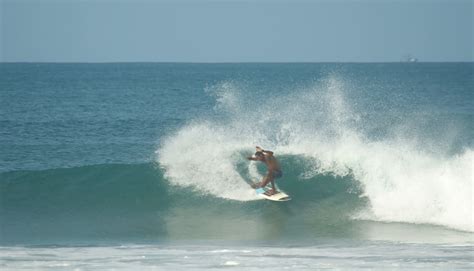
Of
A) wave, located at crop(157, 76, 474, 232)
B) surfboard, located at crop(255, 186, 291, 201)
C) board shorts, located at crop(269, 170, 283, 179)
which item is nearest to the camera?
wave, located at crop(157, 76, 474, 232)

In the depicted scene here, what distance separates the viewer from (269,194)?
16656 millimetres

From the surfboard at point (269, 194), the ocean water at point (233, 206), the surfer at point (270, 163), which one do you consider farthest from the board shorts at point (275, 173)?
the ocean water at point (233, 206)

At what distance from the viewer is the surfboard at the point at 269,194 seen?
54.5ft

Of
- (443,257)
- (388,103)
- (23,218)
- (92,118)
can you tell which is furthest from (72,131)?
(388,103)

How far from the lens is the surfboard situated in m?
16.6

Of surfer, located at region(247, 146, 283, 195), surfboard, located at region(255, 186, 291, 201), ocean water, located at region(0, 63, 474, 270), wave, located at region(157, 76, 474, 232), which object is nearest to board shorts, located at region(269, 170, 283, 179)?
surfer, located at region(247, 146, 283, 195)

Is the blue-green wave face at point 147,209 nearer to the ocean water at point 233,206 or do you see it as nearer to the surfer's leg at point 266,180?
the ocean water at point 233,206

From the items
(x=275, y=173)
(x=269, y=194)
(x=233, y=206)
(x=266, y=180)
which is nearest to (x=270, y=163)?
(x=275, y=173)

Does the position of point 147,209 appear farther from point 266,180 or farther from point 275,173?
point 275,173

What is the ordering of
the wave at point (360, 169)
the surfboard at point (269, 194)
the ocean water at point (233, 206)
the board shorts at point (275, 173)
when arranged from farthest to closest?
the surfboard at point (269, 194)
the board shorts at point (275, 173)
the wave at point (360, 169)
the ocean water at point (233, 206)

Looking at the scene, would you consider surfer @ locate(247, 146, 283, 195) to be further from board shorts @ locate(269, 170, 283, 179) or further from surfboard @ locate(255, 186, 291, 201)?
surfboard @ locate(255, 186, 291, 201)

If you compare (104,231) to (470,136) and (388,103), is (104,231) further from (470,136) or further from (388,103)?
(388,103)

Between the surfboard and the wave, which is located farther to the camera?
the surfboard

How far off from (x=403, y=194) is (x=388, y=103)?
115ft
